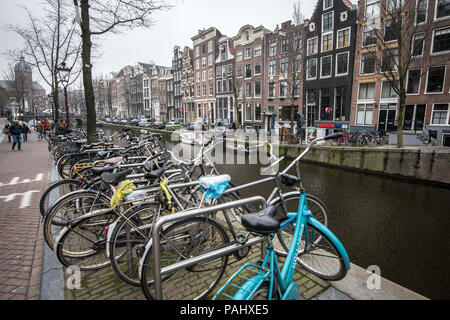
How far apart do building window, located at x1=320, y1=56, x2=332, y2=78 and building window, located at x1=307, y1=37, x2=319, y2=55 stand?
1.30 metres

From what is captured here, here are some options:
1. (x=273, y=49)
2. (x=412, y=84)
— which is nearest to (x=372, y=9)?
(x=412, y=84)

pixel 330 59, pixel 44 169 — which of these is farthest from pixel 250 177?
pixel 330 59

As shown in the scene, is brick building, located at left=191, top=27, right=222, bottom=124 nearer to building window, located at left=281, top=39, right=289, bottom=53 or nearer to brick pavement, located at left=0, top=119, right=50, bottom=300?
building window, located at left=281, top=39, right=289, bottom=53

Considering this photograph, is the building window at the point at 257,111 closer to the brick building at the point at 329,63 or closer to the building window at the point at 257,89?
the building window at the point at 257,89

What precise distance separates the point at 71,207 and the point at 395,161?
12265 mm

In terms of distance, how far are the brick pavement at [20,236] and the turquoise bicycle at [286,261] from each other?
6.81 feet

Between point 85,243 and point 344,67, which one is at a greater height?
point 344,67

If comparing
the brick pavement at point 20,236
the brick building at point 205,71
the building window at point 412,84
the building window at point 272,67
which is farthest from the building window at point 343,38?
the brick pavement at point 20,236

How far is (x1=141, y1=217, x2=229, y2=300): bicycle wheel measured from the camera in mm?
2113

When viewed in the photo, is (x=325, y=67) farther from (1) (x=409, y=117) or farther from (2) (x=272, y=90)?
(1) (x=409, y=117)

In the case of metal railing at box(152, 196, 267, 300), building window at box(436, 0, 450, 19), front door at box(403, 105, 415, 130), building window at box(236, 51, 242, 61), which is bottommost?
metal railing at box(152, 196, 267, 300)

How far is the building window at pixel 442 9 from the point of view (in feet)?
56.2

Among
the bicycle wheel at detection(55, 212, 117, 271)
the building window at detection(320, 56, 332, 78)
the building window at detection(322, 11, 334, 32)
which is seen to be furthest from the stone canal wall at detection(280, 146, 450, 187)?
the building window at detection(322, 11, 334, 32)

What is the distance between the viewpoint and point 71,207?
311 centimetres
